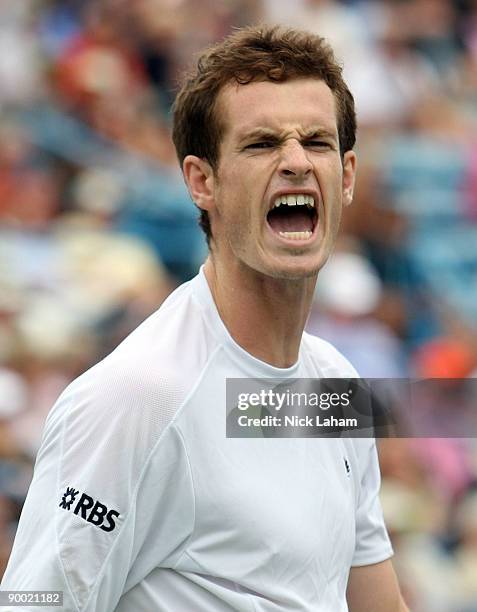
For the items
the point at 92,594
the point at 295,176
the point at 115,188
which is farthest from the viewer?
the point at 115,188

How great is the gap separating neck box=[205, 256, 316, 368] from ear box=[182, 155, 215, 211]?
14 centimetres

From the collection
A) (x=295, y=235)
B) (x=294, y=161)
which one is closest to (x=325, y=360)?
(x=295, y=235)

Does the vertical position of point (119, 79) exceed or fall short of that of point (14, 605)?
it exceeds it

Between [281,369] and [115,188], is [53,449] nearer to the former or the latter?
[281,369]

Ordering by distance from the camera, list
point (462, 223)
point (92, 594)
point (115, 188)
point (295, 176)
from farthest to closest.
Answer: point (462, 223), point (115, 188), point (295, 176), point (92, 594)

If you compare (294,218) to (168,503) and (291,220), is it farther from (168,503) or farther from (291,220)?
(168,503)

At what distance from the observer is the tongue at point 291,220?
2.46 meters

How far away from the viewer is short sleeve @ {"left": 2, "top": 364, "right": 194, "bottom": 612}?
2.18 m

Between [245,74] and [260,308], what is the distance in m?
0.45

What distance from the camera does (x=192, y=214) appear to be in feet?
22.1

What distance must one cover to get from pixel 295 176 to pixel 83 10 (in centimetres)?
554

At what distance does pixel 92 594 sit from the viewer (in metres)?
2.18

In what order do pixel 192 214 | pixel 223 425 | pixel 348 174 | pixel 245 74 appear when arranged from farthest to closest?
1. pixel 192 214
2. pixel 348 174
3. pixel 245 74
4. pixel 223 425

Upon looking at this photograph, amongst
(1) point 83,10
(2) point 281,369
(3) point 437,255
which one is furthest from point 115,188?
(2) point 281,369
